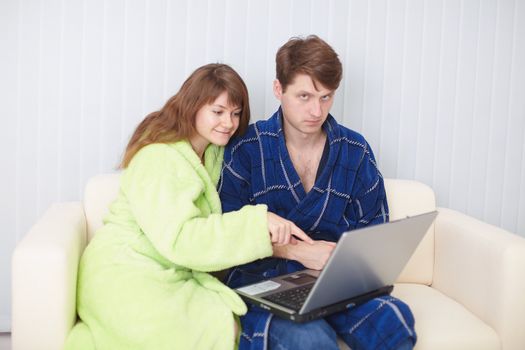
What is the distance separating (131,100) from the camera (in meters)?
2.45

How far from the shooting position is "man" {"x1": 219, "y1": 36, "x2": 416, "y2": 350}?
201 cm

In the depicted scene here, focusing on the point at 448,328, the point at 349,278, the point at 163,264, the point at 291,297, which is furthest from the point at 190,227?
the point at 448,328

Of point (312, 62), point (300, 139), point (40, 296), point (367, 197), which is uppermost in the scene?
point (312, 62)

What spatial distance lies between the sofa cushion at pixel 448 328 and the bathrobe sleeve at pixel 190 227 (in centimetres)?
51

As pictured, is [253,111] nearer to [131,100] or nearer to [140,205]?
[131,100]

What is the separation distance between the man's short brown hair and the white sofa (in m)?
0.56

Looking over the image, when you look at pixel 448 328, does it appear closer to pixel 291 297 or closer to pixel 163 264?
pixel 291 297

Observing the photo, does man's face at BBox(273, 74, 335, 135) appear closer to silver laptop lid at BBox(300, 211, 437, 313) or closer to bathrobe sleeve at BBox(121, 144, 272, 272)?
bathrobe sleeve at BBox(121, 144, 272, 272)

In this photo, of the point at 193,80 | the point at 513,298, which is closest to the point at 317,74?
the point at 193,80

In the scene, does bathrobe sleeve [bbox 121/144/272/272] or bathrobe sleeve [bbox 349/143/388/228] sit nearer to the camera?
bathrobe sleeve [bbox 121/144/272/272]

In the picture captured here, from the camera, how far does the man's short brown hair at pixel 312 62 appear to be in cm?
200

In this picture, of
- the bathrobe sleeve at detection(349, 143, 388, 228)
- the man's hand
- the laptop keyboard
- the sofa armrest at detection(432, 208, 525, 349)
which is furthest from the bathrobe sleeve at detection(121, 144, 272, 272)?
the sofa armrest at detection(432, 208, 525, 349)

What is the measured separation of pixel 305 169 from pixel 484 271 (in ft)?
2.19

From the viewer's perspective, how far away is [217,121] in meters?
1.99
